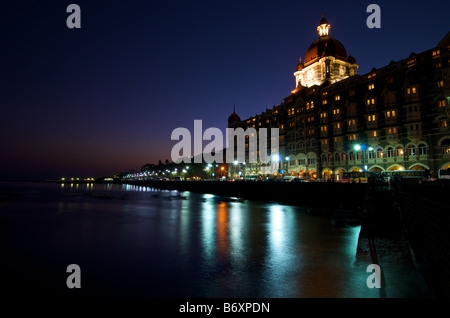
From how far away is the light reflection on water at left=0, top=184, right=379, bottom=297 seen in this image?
13.7 m

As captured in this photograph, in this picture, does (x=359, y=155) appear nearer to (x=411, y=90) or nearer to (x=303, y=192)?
(x=411, y=90)

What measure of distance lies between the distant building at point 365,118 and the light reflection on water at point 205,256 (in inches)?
1219

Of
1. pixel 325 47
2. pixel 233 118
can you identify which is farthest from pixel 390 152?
pixel 233 118

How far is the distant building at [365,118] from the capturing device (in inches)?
1882

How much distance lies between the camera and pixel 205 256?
65.0 ft

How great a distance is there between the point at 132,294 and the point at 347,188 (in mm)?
39109

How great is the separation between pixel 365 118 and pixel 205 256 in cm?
5494

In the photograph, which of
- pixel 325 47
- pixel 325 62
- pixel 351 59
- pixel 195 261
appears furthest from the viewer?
pixel 351 59

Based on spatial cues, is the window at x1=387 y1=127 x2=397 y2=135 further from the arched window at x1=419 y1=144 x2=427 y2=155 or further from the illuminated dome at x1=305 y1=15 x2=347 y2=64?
the illuminated dome at x1=305 y1=15 x2=347 y2=64

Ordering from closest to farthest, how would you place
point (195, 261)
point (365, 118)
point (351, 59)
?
point (195, 261), point (365, 118), point (351, 59)

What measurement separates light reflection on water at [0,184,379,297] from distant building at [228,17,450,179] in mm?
30975

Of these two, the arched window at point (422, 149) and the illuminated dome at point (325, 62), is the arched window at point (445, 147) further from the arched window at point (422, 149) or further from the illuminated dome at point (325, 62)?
the illuminated dome at point (325, 62)

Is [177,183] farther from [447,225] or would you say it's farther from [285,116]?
[447,225]

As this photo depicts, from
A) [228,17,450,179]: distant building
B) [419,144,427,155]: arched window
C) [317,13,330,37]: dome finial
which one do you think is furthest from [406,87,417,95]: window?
[317,13,330,37]: dome finial
